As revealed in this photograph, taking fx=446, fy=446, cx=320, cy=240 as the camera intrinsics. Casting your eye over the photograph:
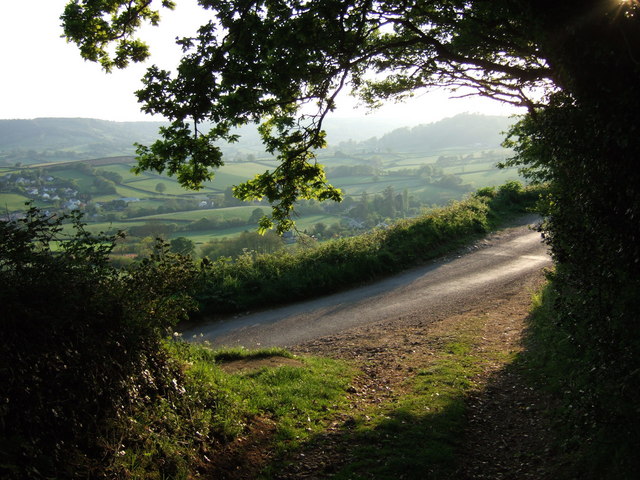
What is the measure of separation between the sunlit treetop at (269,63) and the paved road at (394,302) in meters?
3.23

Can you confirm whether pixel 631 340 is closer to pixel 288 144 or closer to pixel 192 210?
pixel 288 144

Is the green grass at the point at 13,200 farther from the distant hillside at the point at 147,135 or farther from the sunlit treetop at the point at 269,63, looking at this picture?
the distant hillside at the point at 147,135

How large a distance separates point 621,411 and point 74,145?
159876 millimetres

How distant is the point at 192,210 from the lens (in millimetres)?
61094

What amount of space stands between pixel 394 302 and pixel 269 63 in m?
9.04

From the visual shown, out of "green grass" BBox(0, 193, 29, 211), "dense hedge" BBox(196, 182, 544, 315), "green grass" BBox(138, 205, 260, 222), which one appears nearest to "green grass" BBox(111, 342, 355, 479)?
"dense hedge" BBox(196, 182, 544, 315)

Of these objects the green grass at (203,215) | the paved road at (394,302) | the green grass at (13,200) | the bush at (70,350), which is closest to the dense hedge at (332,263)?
the paved road at (394,302)

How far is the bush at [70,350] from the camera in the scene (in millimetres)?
3734

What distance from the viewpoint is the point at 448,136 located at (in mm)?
154125

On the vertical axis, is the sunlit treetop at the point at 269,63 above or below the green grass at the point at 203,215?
above

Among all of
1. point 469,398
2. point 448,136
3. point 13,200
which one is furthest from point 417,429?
point 448,136

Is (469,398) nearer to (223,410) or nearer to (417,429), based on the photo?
(417,429)

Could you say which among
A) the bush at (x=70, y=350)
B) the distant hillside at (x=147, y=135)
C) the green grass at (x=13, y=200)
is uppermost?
the distant hillside at (x=147, y=135)

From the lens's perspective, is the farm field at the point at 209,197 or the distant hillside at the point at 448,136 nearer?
the farm field at the point at 209,197
